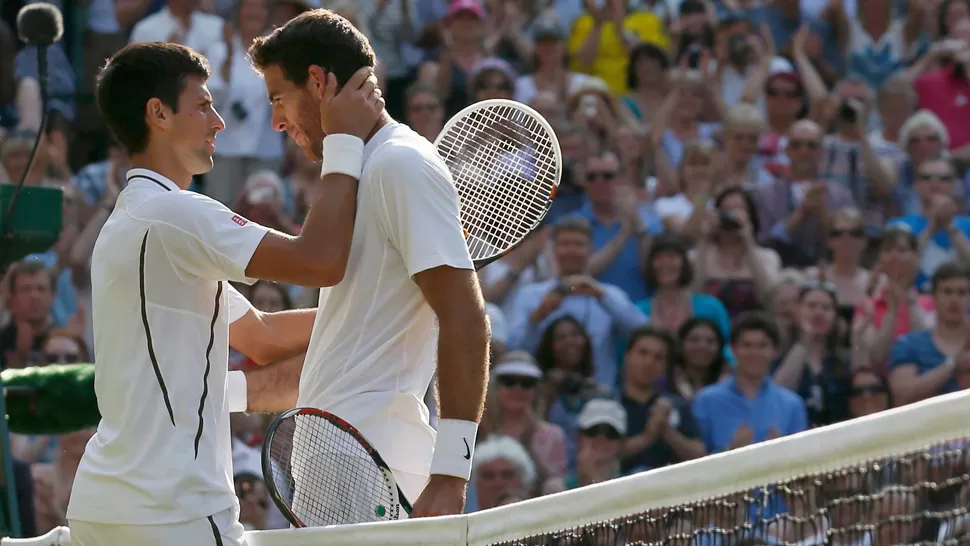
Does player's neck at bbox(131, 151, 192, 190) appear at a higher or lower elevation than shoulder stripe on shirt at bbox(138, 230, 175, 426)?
higher

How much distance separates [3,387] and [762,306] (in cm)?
471

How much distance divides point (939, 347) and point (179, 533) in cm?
554

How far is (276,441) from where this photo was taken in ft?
10.7

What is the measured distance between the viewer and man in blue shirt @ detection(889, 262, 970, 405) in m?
7.66

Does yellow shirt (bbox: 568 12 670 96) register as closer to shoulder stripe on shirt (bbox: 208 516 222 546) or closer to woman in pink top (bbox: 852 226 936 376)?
woman in pink top (bbox: 852 226 936 376)

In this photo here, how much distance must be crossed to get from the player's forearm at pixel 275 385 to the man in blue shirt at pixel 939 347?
4507 mm

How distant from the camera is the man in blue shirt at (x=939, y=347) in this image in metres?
7.66

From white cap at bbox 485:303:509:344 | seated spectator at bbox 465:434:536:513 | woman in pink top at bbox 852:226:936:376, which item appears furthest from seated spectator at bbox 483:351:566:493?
woman in pink top at bbox 852:226:936:376

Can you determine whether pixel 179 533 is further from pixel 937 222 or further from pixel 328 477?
pixel 937 222

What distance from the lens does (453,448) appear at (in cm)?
327

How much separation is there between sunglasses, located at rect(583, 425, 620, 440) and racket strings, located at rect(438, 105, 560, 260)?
314 centimetres

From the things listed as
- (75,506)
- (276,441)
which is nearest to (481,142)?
(276,441)

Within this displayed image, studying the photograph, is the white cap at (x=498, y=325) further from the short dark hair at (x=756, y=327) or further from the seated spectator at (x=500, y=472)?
the short dark hair at (x=756, y=327)

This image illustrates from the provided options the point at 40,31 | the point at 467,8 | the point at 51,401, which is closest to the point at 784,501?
the point at 51,401
